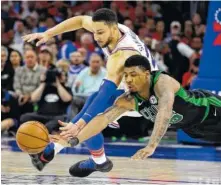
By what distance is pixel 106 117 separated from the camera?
770cm

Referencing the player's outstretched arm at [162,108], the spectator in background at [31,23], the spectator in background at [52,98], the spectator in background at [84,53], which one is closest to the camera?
the player's outstretched arm at [162,108]

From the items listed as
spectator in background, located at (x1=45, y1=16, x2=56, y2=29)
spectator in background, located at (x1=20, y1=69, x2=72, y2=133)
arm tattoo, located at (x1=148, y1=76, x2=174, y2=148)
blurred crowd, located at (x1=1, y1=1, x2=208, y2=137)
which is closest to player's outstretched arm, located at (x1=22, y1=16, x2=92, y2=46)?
arm tattoo, located at (x1=148, y1=76, x2=174, y2=148)

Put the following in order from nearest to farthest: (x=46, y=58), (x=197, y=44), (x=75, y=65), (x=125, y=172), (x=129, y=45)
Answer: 1. (x=129, y=45)
2. (x=125, y=172)
3. (x=46, y=58)
4. (x=75, y=65)
5. (x=197, y=44)

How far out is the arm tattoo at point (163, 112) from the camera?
682cm

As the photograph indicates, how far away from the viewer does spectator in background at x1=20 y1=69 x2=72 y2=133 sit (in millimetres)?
14023

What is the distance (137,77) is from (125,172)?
6.24 ft

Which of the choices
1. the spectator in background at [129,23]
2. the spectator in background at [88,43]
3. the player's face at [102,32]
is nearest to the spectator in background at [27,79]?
the spectator in background at [88,43]

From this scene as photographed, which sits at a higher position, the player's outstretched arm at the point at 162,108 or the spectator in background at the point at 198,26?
the player's outstretched arm at the point at 162,108

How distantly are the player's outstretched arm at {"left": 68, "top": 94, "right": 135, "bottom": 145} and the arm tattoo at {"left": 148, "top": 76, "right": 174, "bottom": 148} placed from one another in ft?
1.55

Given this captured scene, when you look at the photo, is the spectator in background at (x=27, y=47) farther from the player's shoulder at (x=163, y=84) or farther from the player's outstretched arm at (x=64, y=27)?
the player's shoulder at (x=163, y=84)

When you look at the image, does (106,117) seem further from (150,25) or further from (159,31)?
(150,25)

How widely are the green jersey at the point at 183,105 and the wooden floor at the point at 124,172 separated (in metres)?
0.69

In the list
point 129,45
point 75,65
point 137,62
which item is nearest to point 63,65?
point 75,65

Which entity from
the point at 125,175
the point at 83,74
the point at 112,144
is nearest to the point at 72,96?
the point at 83,74
